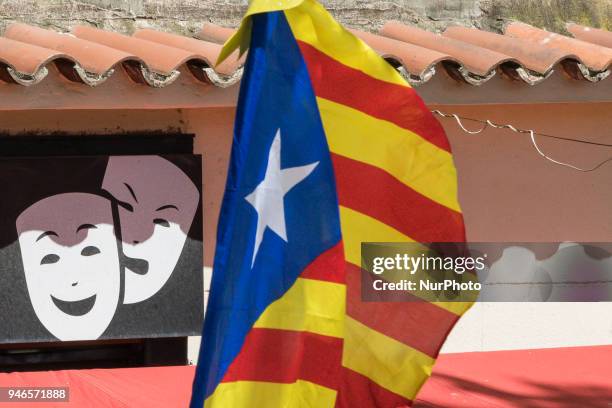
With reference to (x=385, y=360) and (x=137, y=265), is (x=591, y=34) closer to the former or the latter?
(x=137, y=265)

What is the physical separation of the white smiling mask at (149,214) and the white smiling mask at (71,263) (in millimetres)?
92

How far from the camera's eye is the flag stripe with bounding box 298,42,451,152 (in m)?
3.73

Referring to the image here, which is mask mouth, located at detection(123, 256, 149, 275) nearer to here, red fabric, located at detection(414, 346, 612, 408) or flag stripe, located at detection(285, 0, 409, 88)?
red fabric, located at detection(414, 346, 612, 408)

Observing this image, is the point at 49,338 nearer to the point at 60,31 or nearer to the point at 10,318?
the point at 10,318

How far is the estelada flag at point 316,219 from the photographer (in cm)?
356

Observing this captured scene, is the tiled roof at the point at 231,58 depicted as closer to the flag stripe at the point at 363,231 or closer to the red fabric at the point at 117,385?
the red fabric at the point at 117,385

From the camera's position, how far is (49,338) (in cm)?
626

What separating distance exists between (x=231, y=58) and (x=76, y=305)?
5.13 ft

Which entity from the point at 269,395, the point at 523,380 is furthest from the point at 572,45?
the point at 269,395

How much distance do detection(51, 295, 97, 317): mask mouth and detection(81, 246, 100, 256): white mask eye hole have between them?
231mm

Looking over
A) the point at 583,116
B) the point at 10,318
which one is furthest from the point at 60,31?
the point at 583,116

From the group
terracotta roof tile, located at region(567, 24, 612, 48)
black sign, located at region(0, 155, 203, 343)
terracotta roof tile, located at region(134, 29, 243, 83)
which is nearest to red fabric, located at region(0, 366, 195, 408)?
black sign, located at region(0, 155, 203, 343)

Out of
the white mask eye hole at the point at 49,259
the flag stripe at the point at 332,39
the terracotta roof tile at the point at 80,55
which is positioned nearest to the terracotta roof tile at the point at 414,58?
the terracotta roof tile at the point at 80,55

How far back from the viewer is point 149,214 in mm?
6391
